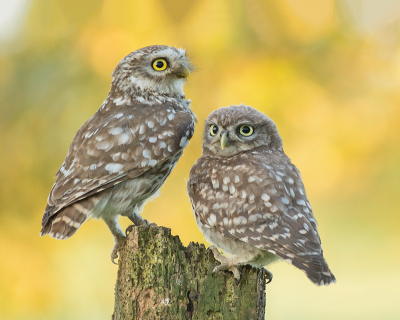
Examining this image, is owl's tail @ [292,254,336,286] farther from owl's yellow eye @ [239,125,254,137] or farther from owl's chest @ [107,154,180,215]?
owl's chest @ [107,154,180,215]

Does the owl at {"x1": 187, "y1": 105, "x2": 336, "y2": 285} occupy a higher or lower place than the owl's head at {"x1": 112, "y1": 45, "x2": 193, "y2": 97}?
lower

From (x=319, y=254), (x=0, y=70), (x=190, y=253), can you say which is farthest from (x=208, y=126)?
(x=0, y=70)

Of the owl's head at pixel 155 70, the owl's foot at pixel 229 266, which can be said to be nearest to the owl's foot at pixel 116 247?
the owl's foot at pixel 229 266

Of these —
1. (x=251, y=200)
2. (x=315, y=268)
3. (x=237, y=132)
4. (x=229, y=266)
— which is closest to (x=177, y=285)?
(x=229, y=266)

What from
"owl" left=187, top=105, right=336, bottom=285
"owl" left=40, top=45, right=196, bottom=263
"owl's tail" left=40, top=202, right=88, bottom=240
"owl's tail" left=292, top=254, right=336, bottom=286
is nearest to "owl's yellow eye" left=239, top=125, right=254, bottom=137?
"owl" left=187, top=105, right=336, bottom=285

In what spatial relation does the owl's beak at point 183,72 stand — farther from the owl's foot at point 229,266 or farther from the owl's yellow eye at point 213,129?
the owl's foot at point 229,266

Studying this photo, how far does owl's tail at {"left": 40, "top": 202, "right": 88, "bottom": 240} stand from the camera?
2.79 metres

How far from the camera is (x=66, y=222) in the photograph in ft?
9.23

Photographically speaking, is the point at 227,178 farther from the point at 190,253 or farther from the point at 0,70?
the point at 0,70

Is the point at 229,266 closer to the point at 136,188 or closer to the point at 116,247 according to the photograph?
the point at 136,188

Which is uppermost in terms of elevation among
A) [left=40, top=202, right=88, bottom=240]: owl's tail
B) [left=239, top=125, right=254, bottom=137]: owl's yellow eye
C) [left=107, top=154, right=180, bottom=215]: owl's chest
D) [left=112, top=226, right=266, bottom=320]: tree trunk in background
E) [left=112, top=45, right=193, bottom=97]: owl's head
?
[left=112, top=45, right=193, bottom=97]: owl's head

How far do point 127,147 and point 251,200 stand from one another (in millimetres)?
892

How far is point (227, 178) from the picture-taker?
280 centimetres

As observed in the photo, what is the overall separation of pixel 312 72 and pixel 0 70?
3.73 meters
